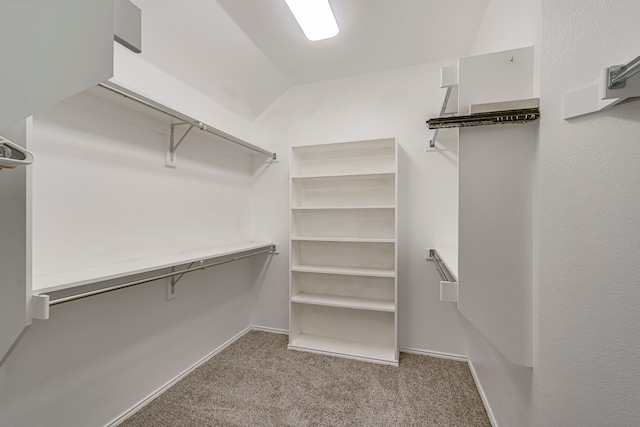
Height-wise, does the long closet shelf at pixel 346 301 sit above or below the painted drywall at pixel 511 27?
below

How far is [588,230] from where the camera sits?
0.91m

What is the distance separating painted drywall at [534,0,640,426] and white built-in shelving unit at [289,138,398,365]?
4.39ft

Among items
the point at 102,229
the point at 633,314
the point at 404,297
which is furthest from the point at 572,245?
the point at 102,229

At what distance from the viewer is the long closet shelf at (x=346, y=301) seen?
89.4 inches

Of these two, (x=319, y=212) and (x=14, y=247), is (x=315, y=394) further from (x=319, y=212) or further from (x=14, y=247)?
(x=14, y=247)

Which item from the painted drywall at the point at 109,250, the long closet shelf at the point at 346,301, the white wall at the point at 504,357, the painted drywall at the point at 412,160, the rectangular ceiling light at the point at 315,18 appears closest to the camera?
the white wall at the point at 504,357

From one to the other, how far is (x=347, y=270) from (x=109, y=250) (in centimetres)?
162

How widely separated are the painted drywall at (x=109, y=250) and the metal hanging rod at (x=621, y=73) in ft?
6.61

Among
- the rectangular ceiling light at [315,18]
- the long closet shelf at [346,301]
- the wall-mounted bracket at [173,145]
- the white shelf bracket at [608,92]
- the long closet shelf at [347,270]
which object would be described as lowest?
the long closet shelf at [346,301]

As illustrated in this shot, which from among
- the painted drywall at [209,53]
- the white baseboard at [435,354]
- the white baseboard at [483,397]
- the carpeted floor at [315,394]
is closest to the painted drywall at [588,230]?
the white baseboard at [483,397]

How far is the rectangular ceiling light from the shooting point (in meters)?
1.70

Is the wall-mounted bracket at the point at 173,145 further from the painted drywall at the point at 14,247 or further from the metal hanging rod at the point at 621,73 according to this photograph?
the metal hanging rod at the point at 621,73

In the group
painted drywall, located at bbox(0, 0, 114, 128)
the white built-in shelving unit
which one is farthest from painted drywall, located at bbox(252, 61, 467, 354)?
painted drywall, located at bbox(0, 0, 114, 128)

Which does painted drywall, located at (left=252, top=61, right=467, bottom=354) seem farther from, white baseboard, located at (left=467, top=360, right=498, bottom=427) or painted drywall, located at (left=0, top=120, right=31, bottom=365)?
painted drywall, located at (left=0, top=120, right=31, bottom=365)
